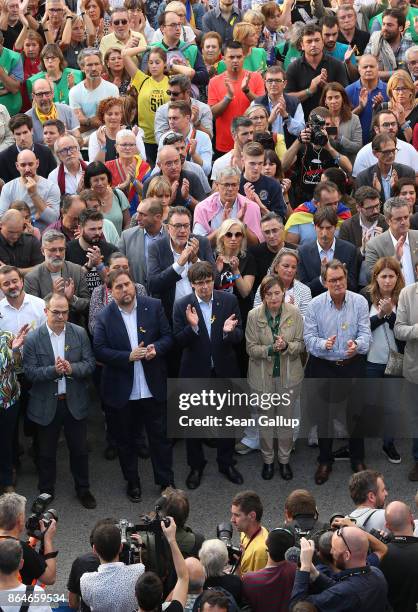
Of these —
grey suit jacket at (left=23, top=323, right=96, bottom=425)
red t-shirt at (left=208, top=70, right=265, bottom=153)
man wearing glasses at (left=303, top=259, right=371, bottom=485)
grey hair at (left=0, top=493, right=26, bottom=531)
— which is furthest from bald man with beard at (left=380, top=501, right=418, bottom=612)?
red t-shirt at (left=208, top=70, right=265, bottom=153)

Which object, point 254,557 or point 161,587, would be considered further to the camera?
point 254,557

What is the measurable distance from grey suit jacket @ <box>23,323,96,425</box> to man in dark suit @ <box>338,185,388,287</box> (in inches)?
103

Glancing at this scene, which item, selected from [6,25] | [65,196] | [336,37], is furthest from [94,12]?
[65,196]

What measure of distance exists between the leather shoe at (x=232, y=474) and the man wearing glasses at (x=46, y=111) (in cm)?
432

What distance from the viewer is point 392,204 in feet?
38.2

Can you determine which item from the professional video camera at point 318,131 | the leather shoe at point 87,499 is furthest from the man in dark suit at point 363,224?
the leather shoe at point 87,499

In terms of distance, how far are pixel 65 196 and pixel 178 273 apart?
1475mm

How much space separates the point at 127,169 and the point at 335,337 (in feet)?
9.77

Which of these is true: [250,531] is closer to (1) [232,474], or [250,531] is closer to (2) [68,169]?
(1) [232,474]

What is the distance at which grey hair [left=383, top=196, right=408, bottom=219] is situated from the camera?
1162cm

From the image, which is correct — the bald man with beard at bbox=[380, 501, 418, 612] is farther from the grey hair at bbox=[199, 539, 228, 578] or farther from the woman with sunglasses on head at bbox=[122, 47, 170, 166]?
the woman with sunglasses on head at bbox=[122, 47, 170, 166]

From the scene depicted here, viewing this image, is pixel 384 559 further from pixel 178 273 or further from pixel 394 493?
pixel 178 273

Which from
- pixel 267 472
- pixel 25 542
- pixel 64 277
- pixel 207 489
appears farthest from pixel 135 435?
pixel 25 542

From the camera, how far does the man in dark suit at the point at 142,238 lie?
1155 centimetres
